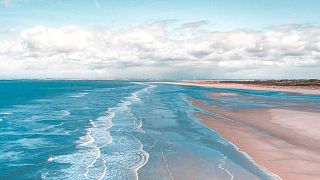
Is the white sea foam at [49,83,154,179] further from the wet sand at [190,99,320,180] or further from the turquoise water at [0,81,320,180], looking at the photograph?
the wet sand at [190,99,320,180]

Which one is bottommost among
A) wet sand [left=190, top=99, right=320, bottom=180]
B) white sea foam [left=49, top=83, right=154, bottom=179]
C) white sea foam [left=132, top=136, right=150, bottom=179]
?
white sea foam [left=49, top=83, right=154, bottom=179]

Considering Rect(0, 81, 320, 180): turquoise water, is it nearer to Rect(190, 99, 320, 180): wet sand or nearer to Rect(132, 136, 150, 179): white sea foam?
Rect(132, 136, 150, 179): white sea foam

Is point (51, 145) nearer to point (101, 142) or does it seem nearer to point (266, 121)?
point (101, 142)

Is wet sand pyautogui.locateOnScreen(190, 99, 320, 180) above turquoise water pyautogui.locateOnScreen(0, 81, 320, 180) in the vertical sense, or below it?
above

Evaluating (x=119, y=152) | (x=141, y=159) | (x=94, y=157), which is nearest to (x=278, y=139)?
(x=141, y=159)

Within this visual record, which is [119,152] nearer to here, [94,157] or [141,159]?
[94,157]

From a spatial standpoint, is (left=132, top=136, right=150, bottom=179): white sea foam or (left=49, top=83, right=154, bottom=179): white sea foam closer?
(left=49, top=83, right=154, bottom=179): white sea foam

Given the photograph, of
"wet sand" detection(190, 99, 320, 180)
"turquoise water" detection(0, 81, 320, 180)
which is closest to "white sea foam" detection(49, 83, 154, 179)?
"turquoise water" detection(0, 81, 320, 180)

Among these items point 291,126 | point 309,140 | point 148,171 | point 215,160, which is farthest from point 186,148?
point 291,126

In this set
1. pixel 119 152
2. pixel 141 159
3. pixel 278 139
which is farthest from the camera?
pixel 278 139
